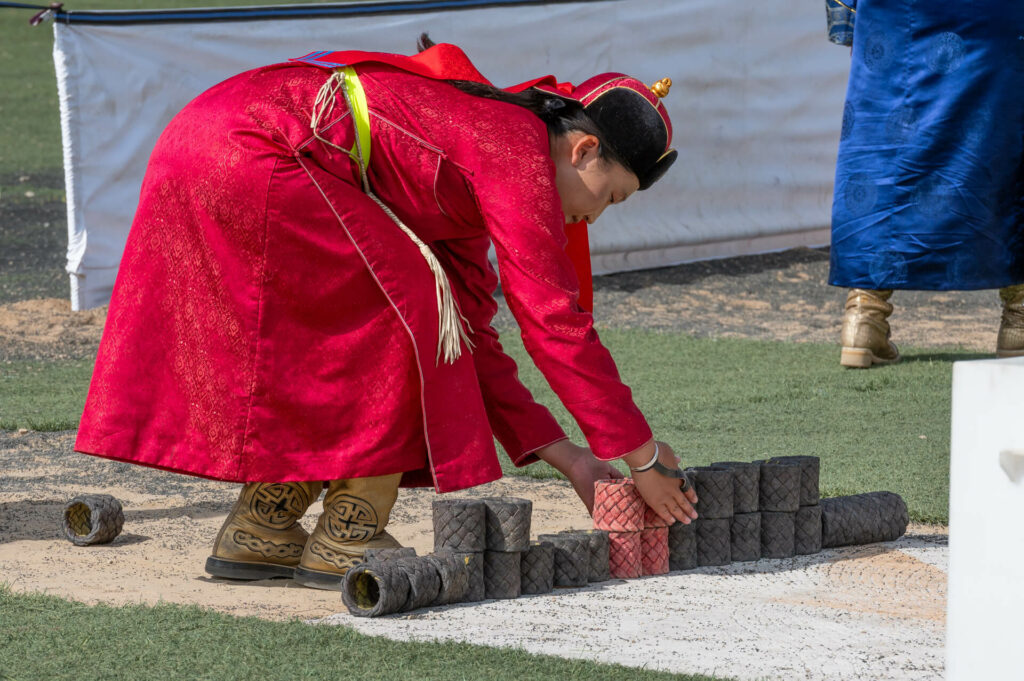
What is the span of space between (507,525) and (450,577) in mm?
176

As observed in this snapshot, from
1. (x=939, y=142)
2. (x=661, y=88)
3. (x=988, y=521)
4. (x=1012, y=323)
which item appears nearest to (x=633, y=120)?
(x=661, y=88)

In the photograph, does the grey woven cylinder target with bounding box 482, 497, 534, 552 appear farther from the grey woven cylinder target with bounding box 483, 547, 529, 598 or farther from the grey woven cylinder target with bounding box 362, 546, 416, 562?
the grey woven cylinder target with bounding box 362, 546, 416, 562

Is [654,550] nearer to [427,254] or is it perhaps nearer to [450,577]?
[450,577]

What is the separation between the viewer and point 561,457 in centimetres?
346

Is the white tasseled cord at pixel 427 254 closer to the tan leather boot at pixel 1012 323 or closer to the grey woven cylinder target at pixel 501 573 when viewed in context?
the grey woven cylinder target at pixel 501 573

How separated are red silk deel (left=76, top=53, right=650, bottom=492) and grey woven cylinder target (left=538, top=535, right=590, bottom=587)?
24cm

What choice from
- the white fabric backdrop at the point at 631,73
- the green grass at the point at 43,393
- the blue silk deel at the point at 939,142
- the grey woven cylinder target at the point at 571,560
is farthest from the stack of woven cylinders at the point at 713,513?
the white fabric backdrop at the point at 631,73

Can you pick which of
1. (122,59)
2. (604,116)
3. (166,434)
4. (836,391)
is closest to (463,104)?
(604,116)

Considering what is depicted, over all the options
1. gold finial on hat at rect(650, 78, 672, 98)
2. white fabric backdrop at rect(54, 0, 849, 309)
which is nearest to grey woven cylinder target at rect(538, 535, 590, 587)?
gold finial on hat at rect(650, 78, 672, 98)

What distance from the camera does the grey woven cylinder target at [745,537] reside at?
3.42 metres

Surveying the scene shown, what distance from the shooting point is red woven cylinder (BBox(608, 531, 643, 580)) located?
3.24 meters

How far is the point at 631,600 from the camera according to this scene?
3.06m

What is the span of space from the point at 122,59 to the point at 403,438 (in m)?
4.74

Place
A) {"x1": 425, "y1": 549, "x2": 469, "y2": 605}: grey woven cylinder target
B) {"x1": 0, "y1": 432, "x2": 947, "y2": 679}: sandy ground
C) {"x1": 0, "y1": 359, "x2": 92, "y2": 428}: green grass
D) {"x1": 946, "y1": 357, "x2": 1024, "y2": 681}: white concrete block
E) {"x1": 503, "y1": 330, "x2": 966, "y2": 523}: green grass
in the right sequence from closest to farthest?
{"x1": 946, "y1": 357, "x2": 1024, "y2": 681}: white concrete block, {"x1": 0, "y1": 432, "x2": 947, "y2": 679}: sandy ground, {"x1": 425, "y1": 549, "x2": 469, "y2": 605}: grey woven cylinder target, {"x1": 503, "y1": 330, "x2": 966, "y2": 523}: green grass, {"x1": 0, "y1": 359, "x2": 92, "y2": 428}: green grass
